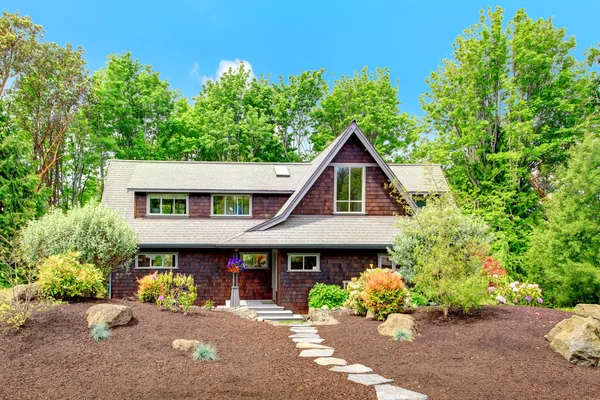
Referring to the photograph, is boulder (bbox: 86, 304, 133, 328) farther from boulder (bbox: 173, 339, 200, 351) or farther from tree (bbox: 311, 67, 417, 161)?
tree (bbox: 311, 67, 417, 161)

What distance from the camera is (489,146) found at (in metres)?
26.0

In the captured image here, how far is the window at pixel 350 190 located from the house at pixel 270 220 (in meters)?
0.04

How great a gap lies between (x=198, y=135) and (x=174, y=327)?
25431 mm

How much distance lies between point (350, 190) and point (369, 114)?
15951 mm

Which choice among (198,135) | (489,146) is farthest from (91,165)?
(489,146)

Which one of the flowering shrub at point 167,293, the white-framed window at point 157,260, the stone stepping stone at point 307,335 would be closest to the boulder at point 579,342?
the stone stepping stone at point 307,335

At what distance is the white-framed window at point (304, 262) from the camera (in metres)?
16.8

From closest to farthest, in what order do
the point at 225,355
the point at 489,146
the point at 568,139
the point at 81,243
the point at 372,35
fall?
1. the point at 225,355
2. the point at 81,243
3. the point at 372,35
4. the point at 568,139
5. the point at 489,146

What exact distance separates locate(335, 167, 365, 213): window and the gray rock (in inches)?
375

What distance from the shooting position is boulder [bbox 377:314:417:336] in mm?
10384

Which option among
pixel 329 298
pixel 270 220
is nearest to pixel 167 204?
pixel 270 220

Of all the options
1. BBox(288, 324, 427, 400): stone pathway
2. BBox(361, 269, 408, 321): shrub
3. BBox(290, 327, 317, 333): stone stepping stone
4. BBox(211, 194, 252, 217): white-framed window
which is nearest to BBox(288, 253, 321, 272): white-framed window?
BBox(290, 327, 317, 333): stone stepping stone

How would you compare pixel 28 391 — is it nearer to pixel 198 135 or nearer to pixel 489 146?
pixel 489 146

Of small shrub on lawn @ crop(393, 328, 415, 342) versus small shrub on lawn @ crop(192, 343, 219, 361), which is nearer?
small shrub on lawn @ crop(192, 343, 219, 361)
